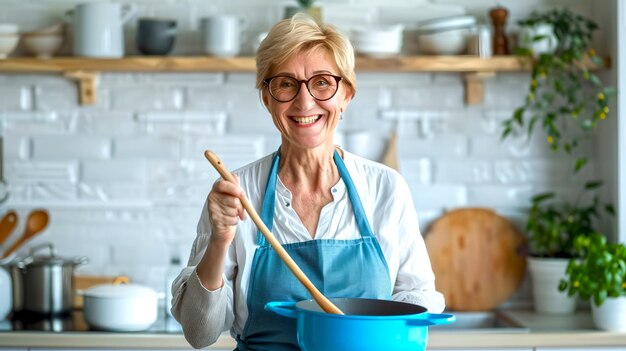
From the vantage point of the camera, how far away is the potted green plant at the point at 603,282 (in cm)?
315

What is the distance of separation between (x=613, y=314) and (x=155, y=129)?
1.77m

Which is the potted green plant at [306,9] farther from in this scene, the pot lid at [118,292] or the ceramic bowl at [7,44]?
the pot lid at [118,292]

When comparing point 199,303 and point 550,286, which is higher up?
point 199,303

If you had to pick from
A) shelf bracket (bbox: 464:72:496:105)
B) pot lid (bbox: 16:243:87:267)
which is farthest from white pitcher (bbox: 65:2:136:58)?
shelf bracket (bbox: 464:72:496:105)

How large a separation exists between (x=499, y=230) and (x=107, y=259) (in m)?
1.49

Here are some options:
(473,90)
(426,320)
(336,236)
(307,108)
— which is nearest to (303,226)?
(336,236)

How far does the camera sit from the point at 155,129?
12.0 ft

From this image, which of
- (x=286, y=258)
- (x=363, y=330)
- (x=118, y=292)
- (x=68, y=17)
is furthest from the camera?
(x=68, y=17)

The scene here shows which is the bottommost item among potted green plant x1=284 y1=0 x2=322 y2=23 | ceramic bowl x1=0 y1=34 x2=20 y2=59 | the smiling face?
the smiling face

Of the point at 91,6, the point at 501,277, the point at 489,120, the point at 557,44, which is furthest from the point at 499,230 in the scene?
the point at 91,6

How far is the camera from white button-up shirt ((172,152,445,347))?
6.52 feet

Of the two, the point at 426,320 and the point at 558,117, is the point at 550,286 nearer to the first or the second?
the point at 558,117

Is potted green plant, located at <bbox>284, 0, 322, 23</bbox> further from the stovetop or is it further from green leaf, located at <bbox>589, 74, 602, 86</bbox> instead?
the stovetop

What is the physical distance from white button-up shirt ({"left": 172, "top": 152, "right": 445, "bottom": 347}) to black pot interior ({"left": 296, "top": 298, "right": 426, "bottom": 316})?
21cm
